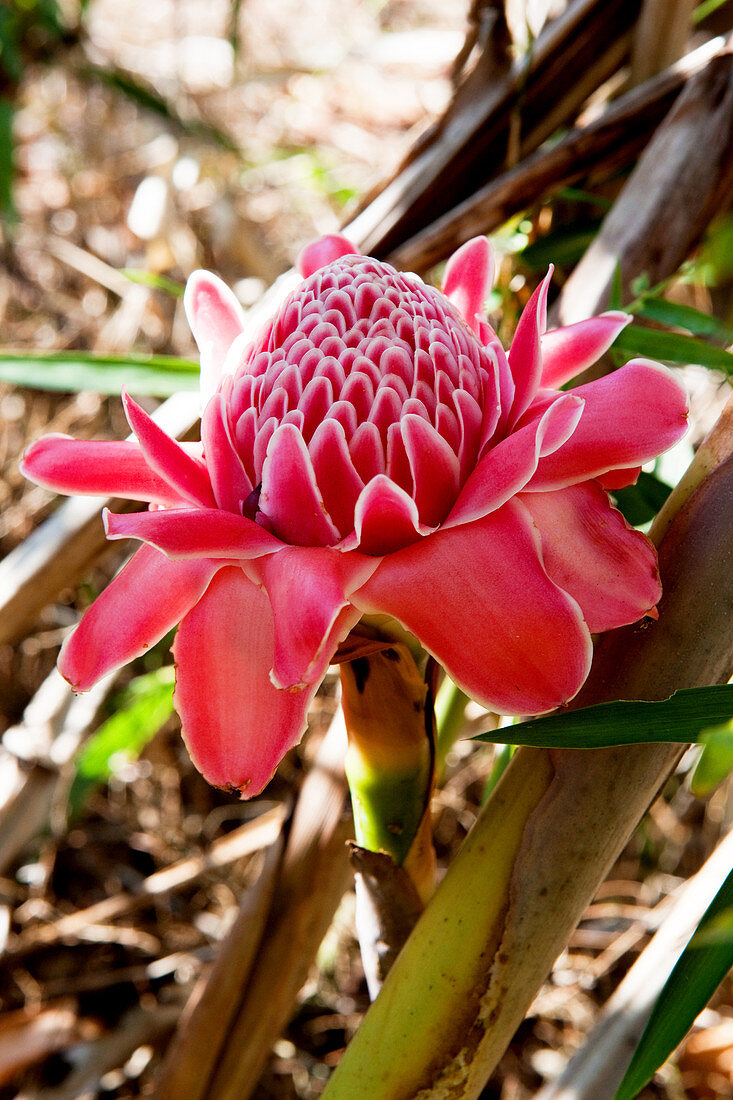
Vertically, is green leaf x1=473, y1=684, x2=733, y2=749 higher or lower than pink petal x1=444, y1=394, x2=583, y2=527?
lower

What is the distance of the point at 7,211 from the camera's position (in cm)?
108

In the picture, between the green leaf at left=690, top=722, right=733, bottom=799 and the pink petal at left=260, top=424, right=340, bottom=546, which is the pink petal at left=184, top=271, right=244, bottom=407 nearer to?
the pink petal at left=260, top=424, right=340, bottom=546

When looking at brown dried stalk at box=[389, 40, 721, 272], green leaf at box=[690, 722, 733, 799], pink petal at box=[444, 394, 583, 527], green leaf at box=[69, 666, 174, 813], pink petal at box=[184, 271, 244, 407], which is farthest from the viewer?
green leaf at box=[69, 666, 174, 813]

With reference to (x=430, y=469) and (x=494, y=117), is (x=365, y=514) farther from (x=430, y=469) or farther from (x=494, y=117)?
(x=494, y=117)

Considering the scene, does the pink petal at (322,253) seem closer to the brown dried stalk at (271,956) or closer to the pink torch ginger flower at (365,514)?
the pink torch ginger flower at (365,514)

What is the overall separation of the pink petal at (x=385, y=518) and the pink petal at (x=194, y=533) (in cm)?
3

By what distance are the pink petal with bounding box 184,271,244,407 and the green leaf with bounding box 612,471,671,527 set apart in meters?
0.23

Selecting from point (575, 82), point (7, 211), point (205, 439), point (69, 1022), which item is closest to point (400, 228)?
point (575, 82)

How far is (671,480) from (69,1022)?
0.73m

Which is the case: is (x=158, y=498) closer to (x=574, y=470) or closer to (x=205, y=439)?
(x=205, y=439)

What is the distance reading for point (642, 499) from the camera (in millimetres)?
494

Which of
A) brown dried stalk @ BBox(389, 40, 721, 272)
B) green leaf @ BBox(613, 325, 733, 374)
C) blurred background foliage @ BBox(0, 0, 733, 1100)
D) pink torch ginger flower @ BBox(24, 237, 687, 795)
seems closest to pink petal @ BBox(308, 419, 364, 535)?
pink torch ginger flower @ BBox(24, 237, 687, 795)

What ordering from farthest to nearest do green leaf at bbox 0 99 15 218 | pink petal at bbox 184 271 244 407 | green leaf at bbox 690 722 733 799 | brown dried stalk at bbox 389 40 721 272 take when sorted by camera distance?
1. green leaf at bbox 0 99 15 218
2. brown dried stalk at bbox 389 40 721 272
3. pink petal at bbox 184 271 244 407
4. green leaf at bbox 690 722 733 799

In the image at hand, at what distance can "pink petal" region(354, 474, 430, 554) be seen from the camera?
270mm
